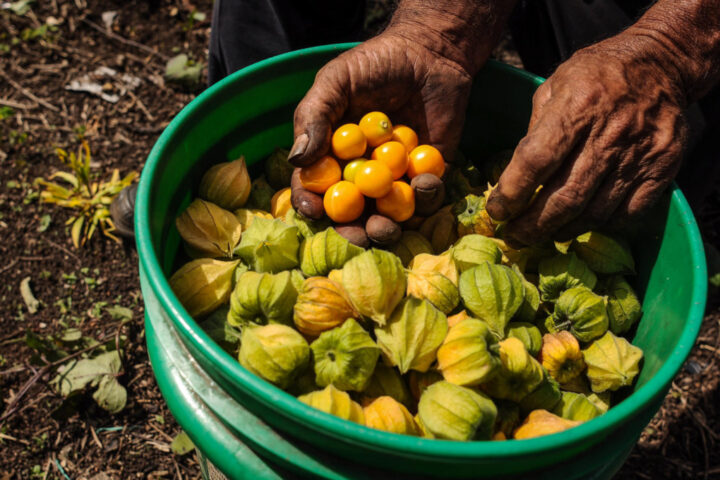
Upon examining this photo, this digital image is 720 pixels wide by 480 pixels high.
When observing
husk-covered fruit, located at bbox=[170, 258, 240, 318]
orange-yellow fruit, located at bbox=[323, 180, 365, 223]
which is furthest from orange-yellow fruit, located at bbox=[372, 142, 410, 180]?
husk-covered fruit, located at bbox=[170, 258, 240, 318]

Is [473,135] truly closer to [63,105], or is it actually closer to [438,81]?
[438,81]

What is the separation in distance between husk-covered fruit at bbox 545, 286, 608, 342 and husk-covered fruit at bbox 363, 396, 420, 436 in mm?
846

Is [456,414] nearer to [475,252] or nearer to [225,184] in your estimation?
[475,252]

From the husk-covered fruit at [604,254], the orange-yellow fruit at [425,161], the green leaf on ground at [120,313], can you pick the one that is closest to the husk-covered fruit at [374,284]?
the orange-yellow fruit at [425,161]

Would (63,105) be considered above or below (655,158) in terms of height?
below

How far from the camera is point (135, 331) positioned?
3.85m

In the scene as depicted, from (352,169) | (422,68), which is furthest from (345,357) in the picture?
(422,68)

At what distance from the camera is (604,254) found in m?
2.67


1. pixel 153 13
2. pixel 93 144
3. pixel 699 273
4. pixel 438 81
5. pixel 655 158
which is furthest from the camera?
pixel 153 13

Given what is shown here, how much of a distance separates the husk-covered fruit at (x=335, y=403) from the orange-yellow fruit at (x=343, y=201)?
0.88 meters

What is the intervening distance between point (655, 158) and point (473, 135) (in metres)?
1.17

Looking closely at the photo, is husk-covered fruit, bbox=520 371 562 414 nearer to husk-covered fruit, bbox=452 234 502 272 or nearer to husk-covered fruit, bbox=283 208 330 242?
husk-covered fruit, bbox=452 234 502 272

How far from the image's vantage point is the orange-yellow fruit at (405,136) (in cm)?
294

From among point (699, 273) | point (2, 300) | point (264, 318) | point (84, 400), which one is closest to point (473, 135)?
point (699, 273)
